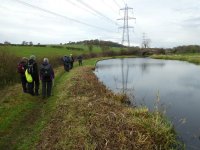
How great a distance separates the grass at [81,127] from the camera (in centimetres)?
952

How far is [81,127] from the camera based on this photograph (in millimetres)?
10711

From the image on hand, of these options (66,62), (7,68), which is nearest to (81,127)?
(7,68)

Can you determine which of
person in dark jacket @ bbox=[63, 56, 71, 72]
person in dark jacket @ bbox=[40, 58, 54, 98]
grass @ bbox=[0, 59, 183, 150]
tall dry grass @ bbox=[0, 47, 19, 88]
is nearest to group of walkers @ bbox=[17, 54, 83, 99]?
person in dark jacket @ bbox=[40, 58, 54, 98]

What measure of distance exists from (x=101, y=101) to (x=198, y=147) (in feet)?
17.5

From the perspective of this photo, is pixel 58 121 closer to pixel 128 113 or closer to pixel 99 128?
pixel 99 128

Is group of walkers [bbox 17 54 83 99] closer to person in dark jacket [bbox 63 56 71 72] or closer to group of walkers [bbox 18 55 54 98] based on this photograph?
group of walkers [bbox 18 55 54 98]

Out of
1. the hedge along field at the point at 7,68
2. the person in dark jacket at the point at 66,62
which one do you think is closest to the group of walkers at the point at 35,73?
the hedge along field at the point at 7,68

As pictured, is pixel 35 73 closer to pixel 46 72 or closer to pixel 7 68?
pixel 46 72

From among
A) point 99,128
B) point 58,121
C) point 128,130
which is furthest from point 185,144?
point 58,121

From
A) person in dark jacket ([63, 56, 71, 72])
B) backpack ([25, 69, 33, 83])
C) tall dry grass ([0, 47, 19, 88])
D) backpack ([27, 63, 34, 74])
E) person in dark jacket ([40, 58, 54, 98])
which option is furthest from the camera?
person in dark jacket ([63, 56, 71, 72])

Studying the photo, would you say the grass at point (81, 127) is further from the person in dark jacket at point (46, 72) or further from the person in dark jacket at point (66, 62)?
the person in dark jacket at point (66, 62)

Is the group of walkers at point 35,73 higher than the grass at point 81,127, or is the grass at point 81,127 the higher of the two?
the group of walkers at point 35,73

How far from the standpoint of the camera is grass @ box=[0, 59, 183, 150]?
9523 mm

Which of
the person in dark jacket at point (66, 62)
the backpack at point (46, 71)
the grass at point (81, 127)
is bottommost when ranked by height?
the grass at point (81, 127)
